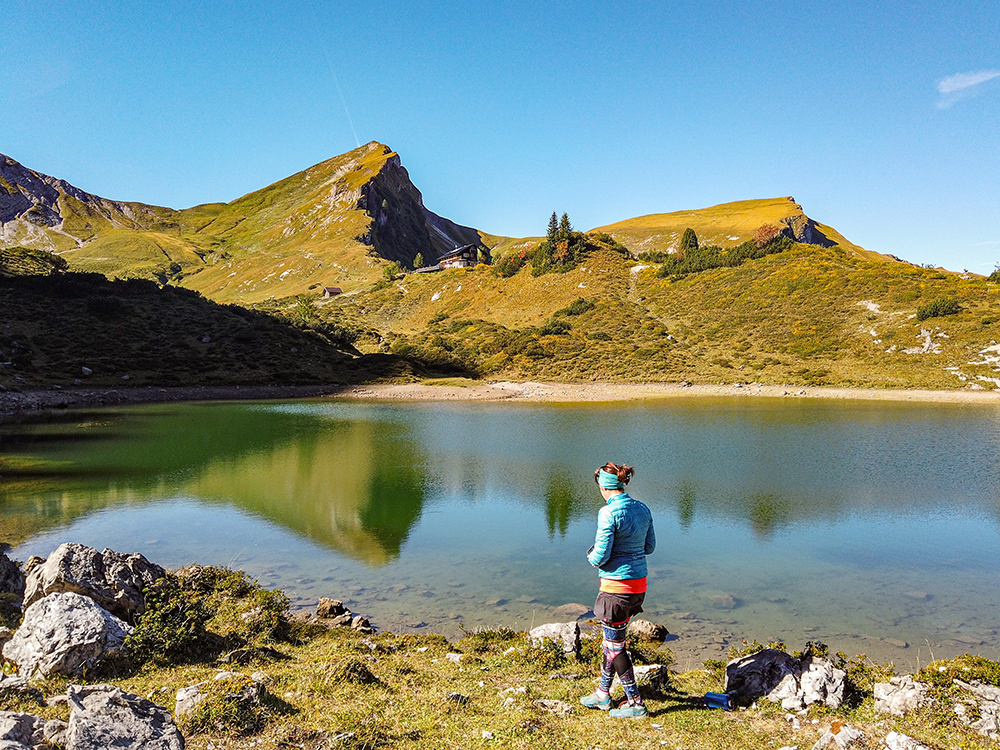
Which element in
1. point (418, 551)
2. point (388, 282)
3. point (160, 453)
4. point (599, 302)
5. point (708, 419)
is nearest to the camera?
point (418, 551)

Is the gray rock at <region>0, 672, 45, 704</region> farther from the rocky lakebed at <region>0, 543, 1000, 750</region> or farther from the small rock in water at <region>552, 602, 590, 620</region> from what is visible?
the small rock in water at <region>552, 602, 590, 620</region>

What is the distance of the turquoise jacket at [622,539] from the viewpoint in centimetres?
764

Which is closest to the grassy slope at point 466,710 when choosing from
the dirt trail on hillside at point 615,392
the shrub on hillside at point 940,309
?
Answer: the dirt trail on hillside at point 615,392

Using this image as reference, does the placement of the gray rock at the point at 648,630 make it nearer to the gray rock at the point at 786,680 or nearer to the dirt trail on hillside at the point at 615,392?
the gray rock at the point at 786,680

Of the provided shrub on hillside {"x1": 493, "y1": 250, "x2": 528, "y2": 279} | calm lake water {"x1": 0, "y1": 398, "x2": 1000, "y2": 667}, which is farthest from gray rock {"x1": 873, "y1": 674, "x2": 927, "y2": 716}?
shrub on hillside {"x1": 493, "y1": 250, "x2": 528, "y2": 279}

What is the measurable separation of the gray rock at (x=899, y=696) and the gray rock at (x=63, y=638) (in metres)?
10.5

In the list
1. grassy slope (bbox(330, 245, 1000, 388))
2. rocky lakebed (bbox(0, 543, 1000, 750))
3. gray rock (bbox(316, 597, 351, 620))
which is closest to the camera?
rocky lakebed (bbox(0, 543, 1000, 750))

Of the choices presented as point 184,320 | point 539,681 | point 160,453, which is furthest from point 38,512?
point 184,320

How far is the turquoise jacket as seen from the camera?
7.64m

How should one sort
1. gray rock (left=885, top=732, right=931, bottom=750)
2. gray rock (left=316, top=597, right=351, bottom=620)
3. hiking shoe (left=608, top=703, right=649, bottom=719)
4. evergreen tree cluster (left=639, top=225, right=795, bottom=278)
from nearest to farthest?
gray rock (left=885, top=732, right=931, bottom=750) < hiking shoe (left=608, top=703, right=649, bottom=719) < gray rock (left=316, top=597, right=351, bottom=620) < evergreen tree cluster (left=639, top=225, right=795, bottom=278)

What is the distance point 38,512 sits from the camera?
21.4m

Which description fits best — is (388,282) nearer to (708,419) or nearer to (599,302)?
(599,302)

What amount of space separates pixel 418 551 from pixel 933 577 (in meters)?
14.4

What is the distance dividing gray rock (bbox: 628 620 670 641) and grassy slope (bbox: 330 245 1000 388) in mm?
71866
